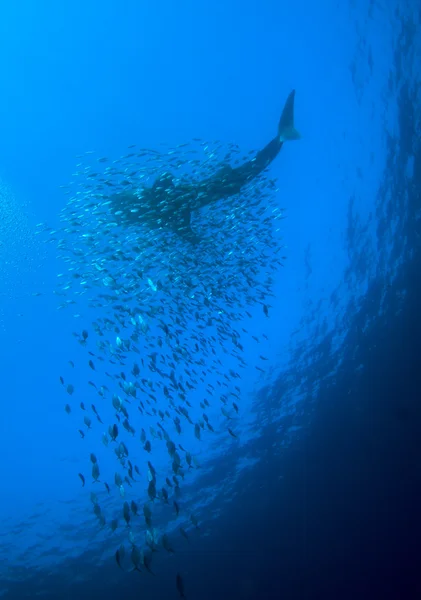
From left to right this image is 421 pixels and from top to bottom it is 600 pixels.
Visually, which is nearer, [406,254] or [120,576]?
[406,254]

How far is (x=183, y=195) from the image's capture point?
11930mm

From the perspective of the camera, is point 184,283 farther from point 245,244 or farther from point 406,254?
point 406,254

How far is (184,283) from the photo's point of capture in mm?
12266

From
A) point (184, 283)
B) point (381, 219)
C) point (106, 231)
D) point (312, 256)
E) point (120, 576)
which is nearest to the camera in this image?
point (106, 231)

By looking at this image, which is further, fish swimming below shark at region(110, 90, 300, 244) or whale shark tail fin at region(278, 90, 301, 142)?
whale shark tail fin at region(278, 90, 301, 142)

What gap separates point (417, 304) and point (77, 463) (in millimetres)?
18379

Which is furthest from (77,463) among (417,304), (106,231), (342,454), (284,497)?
(417,304)

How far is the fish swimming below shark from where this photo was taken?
463 inches

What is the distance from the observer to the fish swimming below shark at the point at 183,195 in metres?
11.8

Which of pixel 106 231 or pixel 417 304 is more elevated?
pixel 106 231

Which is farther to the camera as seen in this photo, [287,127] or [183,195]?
[287,127]

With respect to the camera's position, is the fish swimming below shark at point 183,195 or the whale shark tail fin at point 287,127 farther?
the whale shark tail fin at point 287,127

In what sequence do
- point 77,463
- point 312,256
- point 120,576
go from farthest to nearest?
point 77,463
point 120,576
point 312,256

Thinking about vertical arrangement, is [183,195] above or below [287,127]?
below
